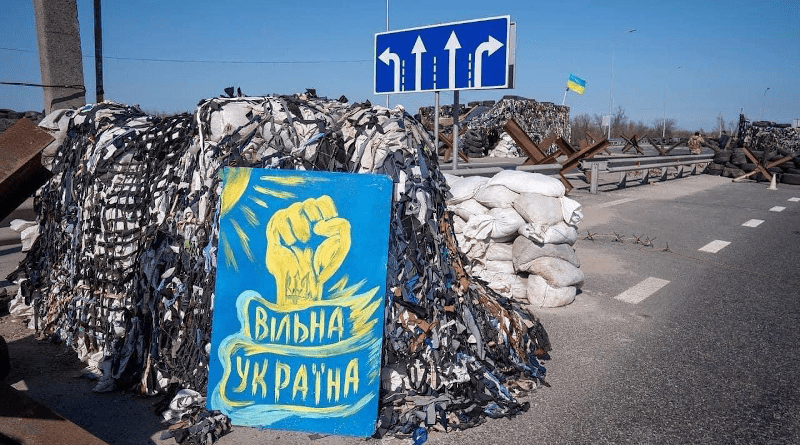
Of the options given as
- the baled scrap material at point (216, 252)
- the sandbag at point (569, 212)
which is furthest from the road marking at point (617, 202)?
the baled scrap material at point (216, 252)

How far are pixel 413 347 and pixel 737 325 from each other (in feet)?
11.3

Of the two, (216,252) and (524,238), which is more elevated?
(216,252)

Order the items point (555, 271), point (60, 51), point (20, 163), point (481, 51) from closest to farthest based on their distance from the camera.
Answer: point (20, 163), point (555, 271), point (60, 51), point (481, 51)

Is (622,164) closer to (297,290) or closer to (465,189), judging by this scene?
(465,189)

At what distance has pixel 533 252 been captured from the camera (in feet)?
17.1

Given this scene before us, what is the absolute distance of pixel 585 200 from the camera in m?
12.9

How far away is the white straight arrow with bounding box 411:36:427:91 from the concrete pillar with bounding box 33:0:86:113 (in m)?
4.62

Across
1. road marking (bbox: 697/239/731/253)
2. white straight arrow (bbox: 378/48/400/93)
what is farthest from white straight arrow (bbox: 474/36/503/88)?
road marking (bbox: 697/239/731/253)

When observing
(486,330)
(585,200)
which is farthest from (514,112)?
(486,330)

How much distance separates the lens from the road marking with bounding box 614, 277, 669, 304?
5.67 m

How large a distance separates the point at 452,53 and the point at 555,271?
13.6 feet

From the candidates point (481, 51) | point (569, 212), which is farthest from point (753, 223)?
point (569, 212)

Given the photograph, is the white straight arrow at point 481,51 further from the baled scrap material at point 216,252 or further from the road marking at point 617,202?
the road marking at point 617,202

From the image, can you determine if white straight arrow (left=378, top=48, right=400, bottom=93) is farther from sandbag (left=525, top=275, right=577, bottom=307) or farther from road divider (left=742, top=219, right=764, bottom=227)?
road divider (left=742, top=219, right=764, bottom=227)
